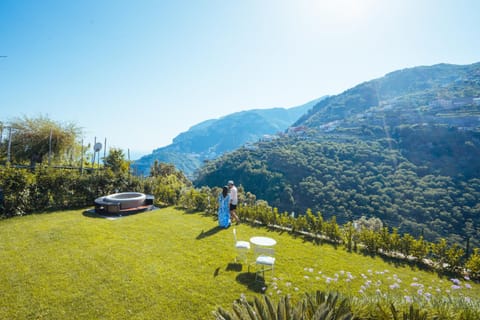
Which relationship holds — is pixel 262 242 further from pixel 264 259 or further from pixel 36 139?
pixel 36 139

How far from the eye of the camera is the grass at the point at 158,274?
11.1ft

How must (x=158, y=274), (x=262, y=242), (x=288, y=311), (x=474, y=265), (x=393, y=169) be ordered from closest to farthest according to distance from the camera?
(x=288, y=311)
(x=158, y=274)
(x=262, y=242)
(x=474, y=265)
(x=393, y=169)

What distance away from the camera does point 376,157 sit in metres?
50.3

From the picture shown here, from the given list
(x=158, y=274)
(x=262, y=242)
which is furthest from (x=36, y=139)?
(x=262, y=242)

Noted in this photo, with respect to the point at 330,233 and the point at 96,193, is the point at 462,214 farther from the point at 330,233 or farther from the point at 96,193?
Result: the point at 96,193

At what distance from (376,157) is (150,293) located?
57.1m

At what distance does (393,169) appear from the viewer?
45.0 metres

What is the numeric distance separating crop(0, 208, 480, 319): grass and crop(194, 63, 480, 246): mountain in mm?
15275

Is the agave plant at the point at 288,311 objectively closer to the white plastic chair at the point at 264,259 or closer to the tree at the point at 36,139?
the white plastic chair at the point at 264,259

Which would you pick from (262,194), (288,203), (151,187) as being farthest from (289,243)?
(262,194)

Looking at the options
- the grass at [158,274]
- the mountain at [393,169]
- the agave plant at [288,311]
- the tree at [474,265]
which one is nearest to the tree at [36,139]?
the grass at [158,274]

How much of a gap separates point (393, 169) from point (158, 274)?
52427mm

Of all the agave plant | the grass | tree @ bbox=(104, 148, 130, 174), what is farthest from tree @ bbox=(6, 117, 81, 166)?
the agave plant

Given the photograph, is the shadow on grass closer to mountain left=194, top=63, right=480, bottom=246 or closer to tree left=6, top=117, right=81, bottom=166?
tree left=6, top=117, right=81, bottom=166
